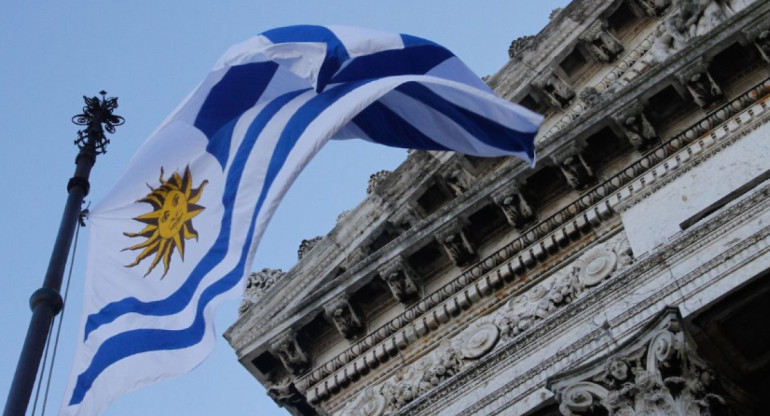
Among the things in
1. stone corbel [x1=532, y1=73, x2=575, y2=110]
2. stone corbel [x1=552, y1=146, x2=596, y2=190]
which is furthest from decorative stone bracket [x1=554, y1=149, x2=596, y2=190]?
stone corbel [x1=532, y1=73, x2=575, y2=110]

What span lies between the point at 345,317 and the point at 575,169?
10.5 ft

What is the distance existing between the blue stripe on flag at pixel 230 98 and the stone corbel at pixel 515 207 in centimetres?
295

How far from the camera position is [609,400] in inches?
427

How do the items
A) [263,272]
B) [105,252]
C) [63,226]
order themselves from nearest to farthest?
[63,226]
[105,252]
[263,272]

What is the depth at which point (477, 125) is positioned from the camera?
13.0m

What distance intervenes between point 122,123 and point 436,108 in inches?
131

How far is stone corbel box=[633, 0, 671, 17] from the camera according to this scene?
50.4ft

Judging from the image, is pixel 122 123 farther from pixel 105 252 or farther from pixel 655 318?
pixel 655 318

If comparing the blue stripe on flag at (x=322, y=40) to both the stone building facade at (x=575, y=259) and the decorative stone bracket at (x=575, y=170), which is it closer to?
the stone building facade at (x=575, y=259)

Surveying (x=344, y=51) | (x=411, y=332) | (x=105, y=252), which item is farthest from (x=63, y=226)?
(x=411, y=332)

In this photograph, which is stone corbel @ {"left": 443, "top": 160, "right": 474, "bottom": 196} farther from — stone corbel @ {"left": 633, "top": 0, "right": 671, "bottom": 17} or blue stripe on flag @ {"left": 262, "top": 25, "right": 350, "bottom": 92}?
stone corbel @ {"left": 633, "top": 0, "right": 671, "bottom": 17}

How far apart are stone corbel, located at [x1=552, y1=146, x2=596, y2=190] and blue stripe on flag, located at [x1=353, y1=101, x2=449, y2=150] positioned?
1.56 metres

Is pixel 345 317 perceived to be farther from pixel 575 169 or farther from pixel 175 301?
pixel 175 301

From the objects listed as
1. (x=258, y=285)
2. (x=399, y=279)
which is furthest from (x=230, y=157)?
(x=258, y=285)
